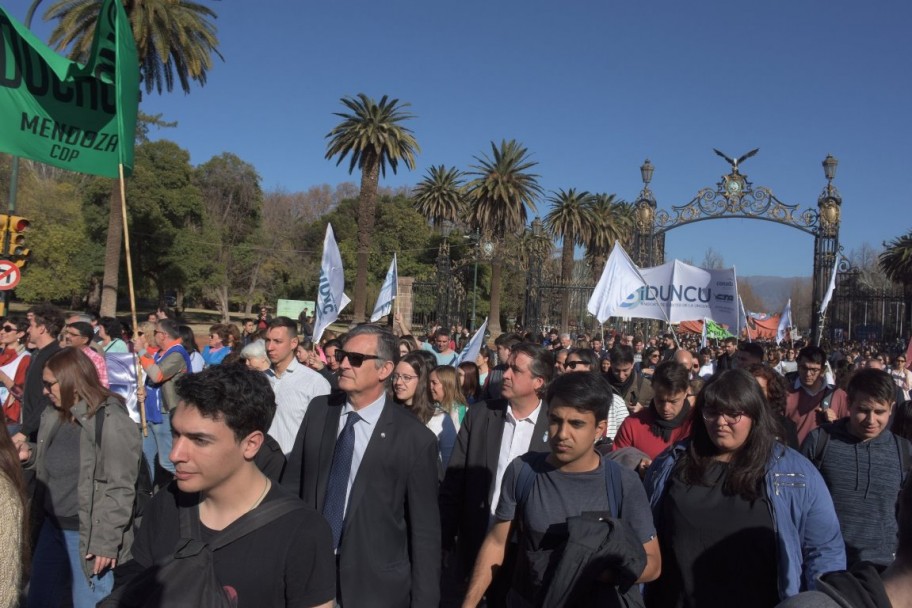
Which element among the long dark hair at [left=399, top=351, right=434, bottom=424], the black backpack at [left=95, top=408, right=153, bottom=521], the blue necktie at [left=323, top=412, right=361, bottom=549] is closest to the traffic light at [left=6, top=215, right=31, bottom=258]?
the long dark hair at [left=399, top=351, right=434, bottom=424]

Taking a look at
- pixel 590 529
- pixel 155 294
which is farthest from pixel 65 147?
pixel 155 294

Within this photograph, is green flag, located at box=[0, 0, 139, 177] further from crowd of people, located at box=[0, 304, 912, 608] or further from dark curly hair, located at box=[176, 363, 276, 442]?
Answer: dark curly hair, located at box=[176, 363, 276, 442]

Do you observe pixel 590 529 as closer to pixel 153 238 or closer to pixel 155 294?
pixel 153 238

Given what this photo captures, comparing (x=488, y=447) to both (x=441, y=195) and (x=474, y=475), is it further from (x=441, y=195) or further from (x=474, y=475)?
(x=441, y=195)

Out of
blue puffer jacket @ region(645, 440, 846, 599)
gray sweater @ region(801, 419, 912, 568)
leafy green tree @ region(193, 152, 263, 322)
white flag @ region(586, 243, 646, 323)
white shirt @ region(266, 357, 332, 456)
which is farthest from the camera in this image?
leafy green tree @ region(193, 152, 263, 322)

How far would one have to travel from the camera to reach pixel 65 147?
24.5 ft

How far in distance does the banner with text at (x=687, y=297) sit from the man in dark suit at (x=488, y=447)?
10.4m

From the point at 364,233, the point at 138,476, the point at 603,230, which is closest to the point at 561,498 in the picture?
the point at 138,476

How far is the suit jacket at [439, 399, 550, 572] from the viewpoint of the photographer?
4531 mm

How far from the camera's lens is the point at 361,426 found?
3908 mm

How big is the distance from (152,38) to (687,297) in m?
18.3

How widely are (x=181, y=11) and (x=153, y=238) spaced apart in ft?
66.1

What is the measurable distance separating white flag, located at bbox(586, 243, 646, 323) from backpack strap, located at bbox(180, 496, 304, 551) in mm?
12963

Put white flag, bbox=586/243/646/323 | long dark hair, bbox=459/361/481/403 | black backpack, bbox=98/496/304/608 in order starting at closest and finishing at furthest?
black backpack, bbox=98/496/304/608, long dark hair, bbox=459/361/481/403, white flag, bbox=586/243/646/323
